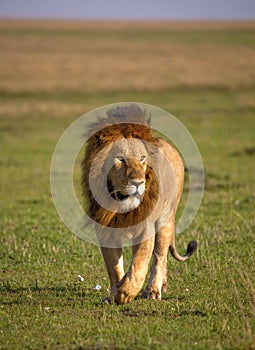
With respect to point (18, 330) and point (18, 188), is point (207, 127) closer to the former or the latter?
point (18, 188)

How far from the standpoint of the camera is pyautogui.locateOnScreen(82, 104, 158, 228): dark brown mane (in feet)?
23.0

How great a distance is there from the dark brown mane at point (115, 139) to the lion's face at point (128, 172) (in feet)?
0.29

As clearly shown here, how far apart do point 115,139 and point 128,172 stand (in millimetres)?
465

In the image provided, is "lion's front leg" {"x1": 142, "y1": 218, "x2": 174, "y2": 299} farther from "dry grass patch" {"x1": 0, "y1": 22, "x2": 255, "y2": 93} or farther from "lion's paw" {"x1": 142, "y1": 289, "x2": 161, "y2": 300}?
"dry grass patch" {"x1": 0, "y1": 22, "x2": 255, "y2": 93}

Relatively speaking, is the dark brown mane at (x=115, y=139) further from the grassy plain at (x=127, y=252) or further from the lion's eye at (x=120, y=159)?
the grassy plain at (x=127, y=252)

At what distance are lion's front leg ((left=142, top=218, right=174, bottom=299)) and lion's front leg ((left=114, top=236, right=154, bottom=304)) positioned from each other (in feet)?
1.74

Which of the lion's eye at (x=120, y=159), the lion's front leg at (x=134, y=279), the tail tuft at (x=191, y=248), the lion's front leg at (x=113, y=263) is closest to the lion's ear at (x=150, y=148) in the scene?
the lion's eye at (x=120, y=159)

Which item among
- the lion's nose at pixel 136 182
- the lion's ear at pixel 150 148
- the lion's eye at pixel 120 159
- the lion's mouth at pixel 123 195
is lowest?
the lion's mouth at pixel 123 195

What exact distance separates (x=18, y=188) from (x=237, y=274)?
8691 millimetres

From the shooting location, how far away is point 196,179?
16.3 meters

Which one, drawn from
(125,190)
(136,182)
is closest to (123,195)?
(125,190)

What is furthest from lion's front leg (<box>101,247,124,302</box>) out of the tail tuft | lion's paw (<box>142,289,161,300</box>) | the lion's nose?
the tail tuft

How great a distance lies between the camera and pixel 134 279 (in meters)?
6.88

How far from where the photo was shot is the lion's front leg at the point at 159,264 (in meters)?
7.49
